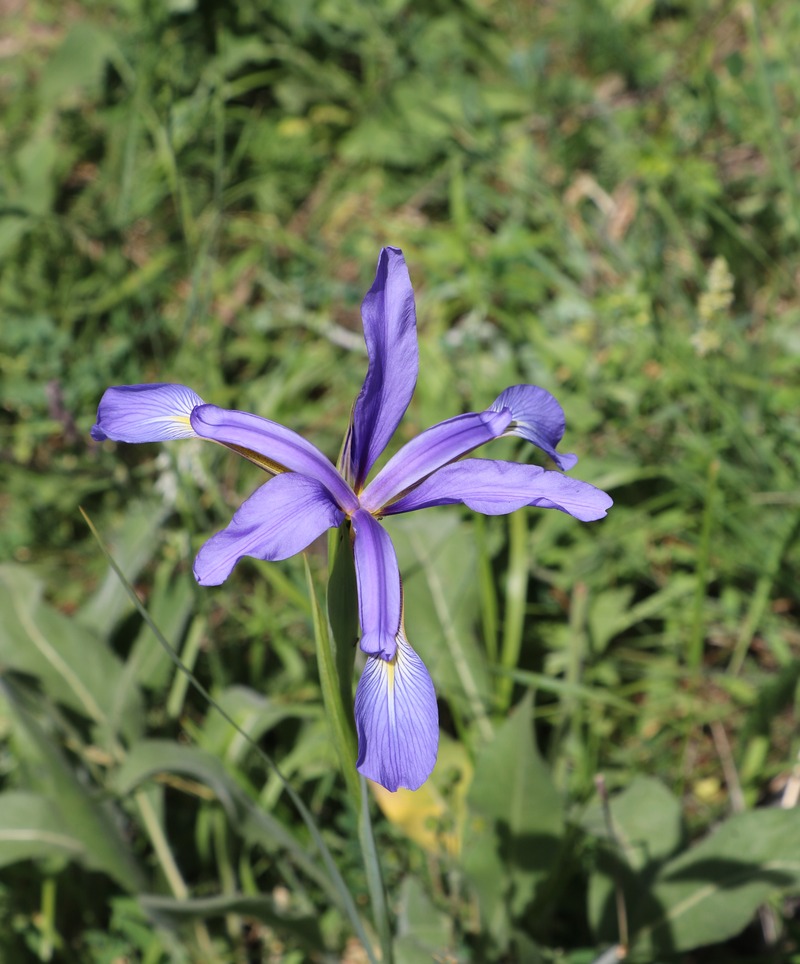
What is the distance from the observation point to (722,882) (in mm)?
1820

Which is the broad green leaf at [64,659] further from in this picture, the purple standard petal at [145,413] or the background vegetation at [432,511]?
the purple standard petal at [145,413]

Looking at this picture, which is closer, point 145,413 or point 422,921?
point 145,413

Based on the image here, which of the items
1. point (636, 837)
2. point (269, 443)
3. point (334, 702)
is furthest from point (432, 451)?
point (636, 837)

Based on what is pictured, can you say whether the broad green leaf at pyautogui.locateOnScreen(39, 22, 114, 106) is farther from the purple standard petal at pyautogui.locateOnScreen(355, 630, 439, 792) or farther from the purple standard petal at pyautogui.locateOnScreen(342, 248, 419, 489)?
the purple standard petal at pyautogui.locateOnScreen(355, 630, 439, 792)

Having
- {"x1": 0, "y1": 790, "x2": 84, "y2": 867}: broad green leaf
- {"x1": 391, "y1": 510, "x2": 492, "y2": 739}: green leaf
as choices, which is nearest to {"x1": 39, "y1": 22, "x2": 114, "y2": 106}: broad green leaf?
{"x1": 391, "y1": 510, "x2": 492, "y2": 739}: green leaf

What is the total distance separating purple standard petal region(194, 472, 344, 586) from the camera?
1.08 meters

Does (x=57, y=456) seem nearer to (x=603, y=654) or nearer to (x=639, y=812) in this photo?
(x=603, y=654)

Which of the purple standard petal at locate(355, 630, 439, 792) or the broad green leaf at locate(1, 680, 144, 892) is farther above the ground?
the purple standard petal at locate(355, 630, 439, 792)

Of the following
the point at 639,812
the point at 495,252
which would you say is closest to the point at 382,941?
the point at 639,812

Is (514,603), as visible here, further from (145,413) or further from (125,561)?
(145,413)

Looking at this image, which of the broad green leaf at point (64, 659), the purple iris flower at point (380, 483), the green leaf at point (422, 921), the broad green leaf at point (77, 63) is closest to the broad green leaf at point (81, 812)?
the broad green leaf at point (64, 659)

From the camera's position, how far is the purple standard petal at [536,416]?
4.25 ft

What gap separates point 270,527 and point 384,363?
1.00 feet

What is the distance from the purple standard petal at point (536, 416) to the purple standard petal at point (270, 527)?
1.06 ft
